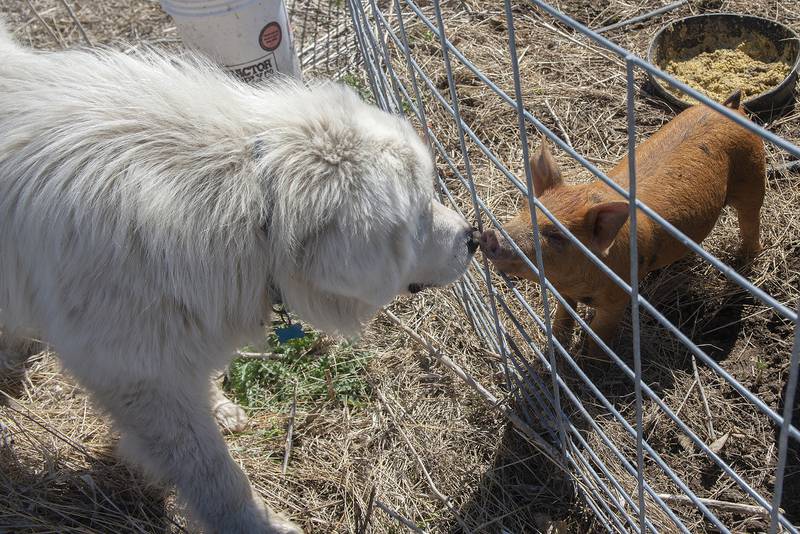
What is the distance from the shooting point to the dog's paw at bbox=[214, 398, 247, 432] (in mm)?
3059

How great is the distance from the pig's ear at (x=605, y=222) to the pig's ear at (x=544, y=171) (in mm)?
323

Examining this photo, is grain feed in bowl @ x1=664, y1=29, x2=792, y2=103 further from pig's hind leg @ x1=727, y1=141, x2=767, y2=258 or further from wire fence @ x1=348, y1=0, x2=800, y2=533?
wire fence @ x1=348, y1=0, x2=800, y2=533

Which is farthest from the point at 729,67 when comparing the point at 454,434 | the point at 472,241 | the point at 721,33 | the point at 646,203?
the point at 454,434

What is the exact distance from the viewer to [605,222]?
2.53 m

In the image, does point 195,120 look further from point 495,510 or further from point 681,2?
point 681,2

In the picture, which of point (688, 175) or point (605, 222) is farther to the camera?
point (688, 175)

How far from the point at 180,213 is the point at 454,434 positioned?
154 centimetres

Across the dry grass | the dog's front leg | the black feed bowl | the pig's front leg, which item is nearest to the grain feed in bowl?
the black feed bowl

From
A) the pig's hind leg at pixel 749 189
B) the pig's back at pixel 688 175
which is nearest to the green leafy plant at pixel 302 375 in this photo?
the pig's back at pixel 688 175

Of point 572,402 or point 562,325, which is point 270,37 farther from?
point 572,402

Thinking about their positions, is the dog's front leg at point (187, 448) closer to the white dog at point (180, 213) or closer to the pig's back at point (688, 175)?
the white dog at point (180, 213)

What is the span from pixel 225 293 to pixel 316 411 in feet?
4.04

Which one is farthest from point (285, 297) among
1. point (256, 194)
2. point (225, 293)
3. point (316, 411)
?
point (316, 411)

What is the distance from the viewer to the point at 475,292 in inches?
123
